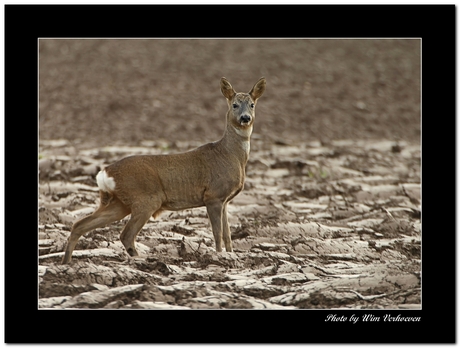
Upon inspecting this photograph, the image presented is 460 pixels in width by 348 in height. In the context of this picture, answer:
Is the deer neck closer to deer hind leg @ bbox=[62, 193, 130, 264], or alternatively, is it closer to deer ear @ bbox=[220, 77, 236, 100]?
deer ear @ bbox=[220, 77, 236, 100]

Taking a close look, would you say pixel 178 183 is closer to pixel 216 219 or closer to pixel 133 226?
pixel 216 219

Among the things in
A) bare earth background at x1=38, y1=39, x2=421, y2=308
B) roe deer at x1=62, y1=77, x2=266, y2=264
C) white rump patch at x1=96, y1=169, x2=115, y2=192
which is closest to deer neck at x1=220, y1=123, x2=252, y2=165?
roe deer at x1=62, y1=77, x2=266, y2=264

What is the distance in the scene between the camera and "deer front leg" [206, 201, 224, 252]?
934 cm

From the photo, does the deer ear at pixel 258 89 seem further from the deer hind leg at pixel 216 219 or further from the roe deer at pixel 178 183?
the deer hind leg at pixel 216 219

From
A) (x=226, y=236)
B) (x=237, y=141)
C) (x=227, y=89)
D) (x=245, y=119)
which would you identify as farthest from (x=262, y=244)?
(x=227, y=89)

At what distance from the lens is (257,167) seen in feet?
48.9

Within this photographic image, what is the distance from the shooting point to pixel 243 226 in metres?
10.9

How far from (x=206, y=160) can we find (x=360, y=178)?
17.9 ft

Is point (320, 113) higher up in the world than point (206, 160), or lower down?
higher up

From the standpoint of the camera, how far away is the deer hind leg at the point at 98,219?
8.88 m

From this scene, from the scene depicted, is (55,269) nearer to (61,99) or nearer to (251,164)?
(251,164)

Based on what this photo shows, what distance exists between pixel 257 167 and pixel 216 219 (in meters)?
5.65

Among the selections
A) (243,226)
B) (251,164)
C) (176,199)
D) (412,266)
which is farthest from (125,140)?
(412,266)

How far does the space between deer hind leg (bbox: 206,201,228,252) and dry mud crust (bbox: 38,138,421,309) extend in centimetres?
20
